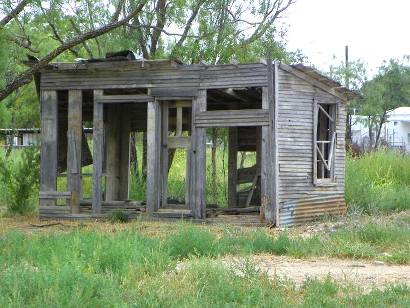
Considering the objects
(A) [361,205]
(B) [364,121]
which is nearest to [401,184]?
(A) [361,205]

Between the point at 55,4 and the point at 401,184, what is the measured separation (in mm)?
12288

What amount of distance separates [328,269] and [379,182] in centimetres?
1327

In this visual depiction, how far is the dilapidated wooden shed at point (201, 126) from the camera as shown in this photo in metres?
13.9

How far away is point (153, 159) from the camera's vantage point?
14547 millimetres

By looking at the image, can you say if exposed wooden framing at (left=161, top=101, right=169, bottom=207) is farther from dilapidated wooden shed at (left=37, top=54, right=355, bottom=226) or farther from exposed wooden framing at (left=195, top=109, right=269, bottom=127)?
exposed wooden framing at (left=195, top=109, right=269, bottom=127)

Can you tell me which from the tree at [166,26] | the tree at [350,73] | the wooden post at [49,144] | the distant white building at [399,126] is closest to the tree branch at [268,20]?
the tree at [166,26]

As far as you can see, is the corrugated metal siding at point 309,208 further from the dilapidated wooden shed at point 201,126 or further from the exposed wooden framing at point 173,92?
the exposed wooden framing at point 173,92

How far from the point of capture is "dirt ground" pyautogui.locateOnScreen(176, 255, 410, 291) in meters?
7.71

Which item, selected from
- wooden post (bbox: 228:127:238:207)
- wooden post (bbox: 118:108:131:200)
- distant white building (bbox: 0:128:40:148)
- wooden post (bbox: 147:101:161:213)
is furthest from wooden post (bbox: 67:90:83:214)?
wooden post (bbox: 228:127:238:207)

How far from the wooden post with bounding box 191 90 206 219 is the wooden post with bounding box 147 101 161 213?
32.8 inches

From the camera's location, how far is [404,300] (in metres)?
6.53

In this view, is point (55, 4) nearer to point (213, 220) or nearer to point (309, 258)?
point (213, 220)

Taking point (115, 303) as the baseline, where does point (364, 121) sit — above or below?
above

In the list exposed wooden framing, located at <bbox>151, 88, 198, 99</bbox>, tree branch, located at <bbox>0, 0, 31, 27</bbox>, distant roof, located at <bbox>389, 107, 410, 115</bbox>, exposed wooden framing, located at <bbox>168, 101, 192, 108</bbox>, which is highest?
distant roof, located at <bbox>389, 107, 410, 115</bbox>
